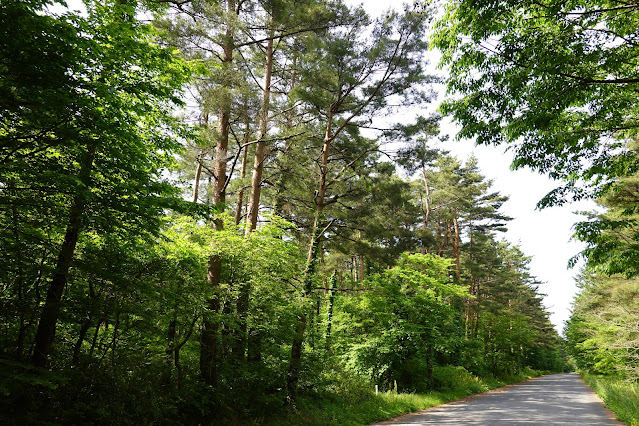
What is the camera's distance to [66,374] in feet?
17.0

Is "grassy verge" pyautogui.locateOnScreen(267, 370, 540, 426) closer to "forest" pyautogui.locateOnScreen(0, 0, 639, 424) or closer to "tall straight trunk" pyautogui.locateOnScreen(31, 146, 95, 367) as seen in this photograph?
"forest" pyautogui.locateOnScreen(0, 0, 639, 424)

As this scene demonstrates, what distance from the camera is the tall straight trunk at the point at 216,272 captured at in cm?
762

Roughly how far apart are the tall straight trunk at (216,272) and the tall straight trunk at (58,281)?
2117 millimetres

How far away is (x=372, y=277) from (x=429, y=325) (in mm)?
3326

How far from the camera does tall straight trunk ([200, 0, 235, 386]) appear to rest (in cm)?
762

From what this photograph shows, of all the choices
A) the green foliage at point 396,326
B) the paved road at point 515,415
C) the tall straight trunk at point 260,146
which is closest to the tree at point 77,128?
the tall straight trunk at point 260,146

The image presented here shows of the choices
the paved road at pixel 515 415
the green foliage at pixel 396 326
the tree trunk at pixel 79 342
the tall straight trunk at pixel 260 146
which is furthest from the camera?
the green foliage at pixel 396 326

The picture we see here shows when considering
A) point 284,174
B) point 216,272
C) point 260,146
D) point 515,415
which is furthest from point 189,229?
point 515,415

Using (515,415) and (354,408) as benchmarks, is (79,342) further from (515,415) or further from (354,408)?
(515,415)

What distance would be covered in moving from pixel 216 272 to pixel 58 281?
356cm

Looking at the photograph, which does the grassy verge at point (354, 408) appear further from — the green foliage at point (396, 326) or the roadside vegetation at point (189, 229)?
the green foliage at point (396, 326)

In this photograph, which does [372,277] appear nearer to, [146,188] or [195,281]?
[195,281]

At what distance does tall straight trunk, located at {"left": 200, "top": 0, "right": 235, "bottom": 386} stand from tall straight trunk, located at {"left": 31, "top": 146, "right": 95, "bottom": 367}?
2.12 m

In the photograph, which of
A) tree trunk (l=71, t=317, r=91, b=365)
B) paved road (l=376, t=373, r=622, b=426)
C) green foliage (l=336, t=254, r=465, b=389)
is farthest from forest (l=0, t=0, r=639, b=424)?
green foliage (l=336, t=254, r=465, b=389)
